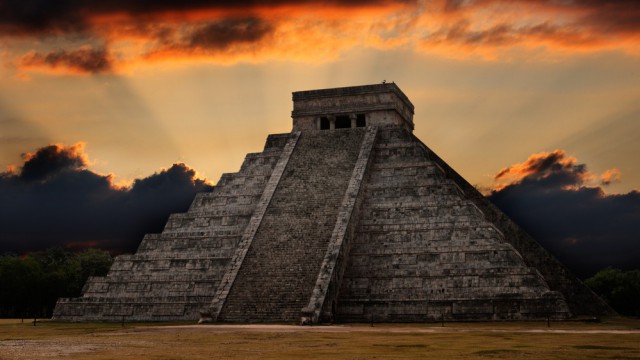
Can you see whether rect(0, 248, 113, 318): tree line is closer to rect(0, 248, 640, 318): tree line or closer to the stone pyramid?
rect(0, 248, 640, 318): tree line

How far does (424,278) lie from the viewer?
3341cm

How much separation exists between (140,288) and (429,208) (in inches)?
554

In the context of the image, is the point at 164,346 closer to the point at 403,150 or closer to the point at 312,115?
the point at 403,150

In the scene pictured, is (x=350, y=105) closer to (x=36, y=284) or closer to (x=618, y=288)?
(x=618, y=288)

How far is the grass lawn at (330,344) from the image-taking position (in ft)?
58.0

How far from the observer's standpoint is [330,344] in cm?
2062

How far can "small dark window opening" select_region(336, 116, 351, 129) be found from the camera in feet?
152

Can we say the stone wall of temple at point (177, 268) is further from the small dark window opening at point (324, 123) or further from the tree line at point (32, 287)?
the tree line at point (32, 287)

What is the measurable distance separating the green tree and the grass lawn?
25.6m

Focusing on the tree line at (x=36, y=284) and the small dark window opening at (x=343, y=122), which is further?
the tree line at (x=36, y=284)

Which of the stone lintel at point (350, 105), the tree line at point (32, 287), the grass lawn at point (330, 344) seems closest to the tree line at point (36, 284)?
the tree line at point (32, 287)

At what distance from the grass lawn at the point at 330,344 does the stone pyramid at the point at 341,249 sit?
4.86m

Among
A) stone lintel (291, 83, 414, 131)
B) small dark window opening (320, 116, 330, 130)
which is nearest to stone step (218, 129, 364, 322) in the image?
stone lintel (291, 83, 414, 131)

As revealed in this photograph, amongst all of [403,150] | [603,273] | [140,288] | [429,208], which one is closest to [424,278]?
[429,208]
